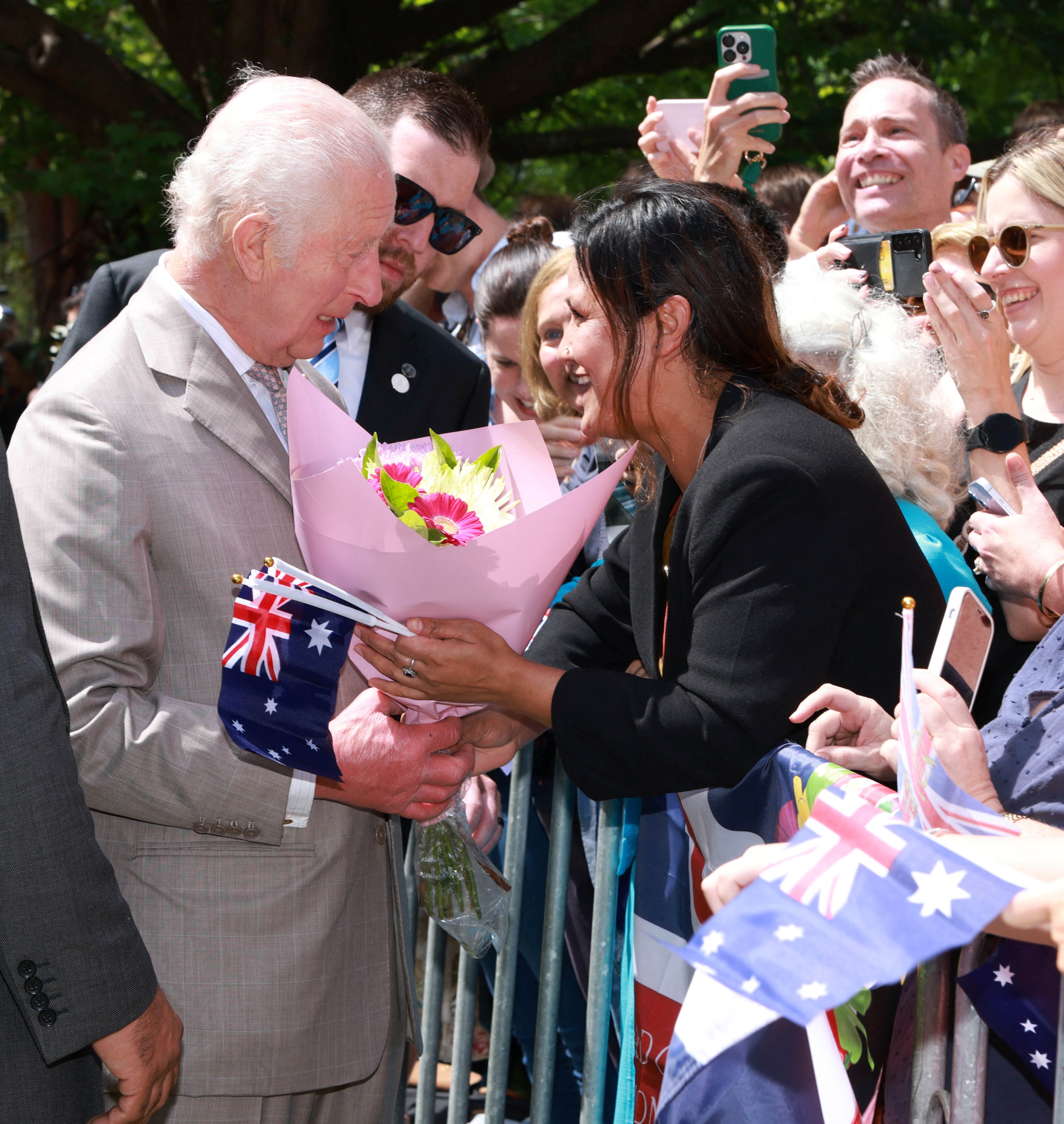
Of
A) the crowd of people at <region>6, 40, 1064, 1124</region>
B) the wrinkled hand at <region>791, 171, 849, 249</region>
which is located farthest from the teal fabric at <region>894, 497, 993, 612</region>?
the wrinkled hand at <region>791, 171, 849, 249</region>

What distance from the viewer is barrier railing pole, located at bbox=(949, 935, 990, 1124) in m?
1.49

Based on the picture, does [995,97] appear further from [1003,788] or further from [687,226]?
[1003,788]

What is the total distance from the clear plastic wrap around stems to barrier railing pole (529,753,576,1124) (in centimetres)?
22

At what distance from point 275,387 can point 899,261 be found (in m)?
2.01

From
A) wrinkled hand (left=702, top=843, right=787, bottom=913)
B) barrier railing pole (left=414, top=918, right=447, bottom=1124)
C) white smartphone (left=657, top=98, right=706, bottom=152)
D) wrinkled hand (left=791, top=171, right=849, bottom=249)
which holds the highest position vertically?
white smartphone (left=657, top=98, right=706, bottom=152)

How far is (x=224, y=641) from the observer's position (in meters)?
2.16

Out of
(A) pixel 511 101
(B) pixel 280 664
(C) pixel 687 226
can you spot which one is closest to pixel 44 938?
(B) pixel 280 664

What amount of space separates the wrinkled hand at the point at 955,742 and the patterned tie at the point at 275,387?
130cm

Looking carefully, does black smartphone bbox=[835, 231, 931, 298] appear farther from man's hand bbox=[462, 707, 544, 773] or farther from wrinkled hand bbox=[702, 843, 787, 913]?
wrinkled hand bbox=[702, 843, 787, 913]

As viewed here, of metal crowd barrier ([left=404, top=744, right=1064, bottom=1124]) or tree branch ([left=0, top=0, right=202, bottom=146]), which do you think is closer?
metal crowd barrier ([left=404, top=744, right=1064, bottom=1124])

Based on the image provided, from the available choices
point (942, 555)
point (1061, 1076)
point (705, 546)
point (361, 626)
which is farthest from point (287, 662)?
point (942, 555)

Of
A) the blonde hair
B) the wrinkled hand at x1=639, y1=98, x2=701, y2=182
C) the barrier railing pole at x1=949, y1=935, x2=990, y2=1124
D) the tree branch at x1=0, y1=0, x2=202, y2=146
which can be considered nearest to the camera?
the barrier railing pole at x1=949, y1=935, x2=990, y2=1124

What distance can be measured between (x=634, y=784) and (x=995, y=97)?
31.1 feet

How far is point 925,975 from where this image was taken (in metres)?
1.53
